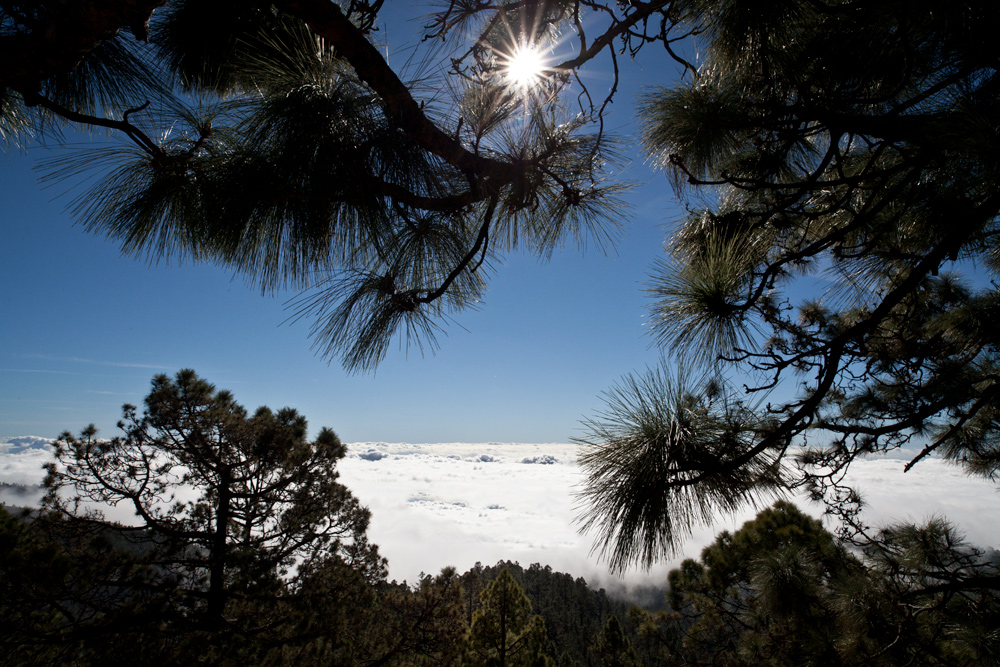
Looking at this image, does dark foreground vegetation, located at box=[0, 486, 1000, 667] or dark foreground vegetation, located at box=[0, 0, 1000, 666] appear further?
dark foreground vegetation, located at box=[0, 486, 1000, 667]

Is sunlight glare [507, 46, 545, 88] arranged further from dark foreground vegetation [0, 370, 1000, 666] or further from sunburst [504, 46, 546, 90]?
dark foreground vegetation [0, 370, 1000, 666]

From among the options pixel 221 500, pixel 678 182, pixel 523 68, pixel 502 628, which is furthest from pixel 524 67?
pixel 502 628

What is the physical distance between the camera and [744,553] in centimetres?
632

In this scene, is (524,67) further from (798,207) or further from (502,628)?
(502,628)

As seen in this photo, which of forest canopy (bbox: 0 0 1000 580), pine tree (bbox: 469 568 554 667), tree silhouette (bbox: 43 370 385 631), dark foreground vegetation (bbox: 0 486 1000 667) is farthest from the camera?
pine tree (bbox: 469 568 554 667)

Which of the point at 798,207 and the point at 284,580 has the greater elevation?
the point at 798,207

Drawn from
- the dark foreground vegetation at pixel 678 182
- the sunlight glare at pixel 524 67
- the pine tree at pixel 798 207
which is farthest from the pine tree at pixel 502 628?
the sunlight glare at pixel 524 67

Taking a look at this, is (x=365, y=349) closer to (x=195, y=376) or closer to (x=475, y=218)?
(x=475, y=218)

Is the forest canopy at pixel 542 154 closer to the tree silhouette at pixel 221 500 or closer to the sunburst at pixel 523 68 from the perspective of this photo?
the sunburst at pixel 523 68

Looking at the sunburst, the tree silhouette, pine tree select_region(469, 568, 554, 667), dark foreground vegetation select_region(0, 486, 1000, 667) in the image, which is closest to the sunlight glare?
the sunburst

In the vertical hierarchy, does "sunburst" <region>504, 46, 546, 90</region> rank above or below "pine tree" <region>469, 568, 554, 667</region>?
above

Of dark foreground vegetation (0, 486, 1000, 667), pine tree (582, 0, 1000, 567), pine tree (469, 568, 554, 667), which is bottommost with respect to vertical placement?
pine tree (469, 568, 554, 667)

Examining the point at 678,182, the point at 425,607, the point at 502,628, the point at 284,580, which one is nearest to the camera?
the point at 678,182

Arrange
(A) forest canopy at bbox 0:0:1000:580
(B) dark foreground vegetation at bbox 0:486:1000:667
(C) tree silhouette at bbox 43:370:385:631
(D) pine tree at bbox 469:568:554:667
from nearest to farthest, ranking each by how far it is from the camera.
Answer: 1. (A) forest canopy at bbox 0:0:1000:580
2. (B) dark foreground vegetation at bbox 0:486:1000:667
3. (C) tree silhouette at bbox 43:370:385:631
4. (D) pine tree at bbox 469:568:554:667
